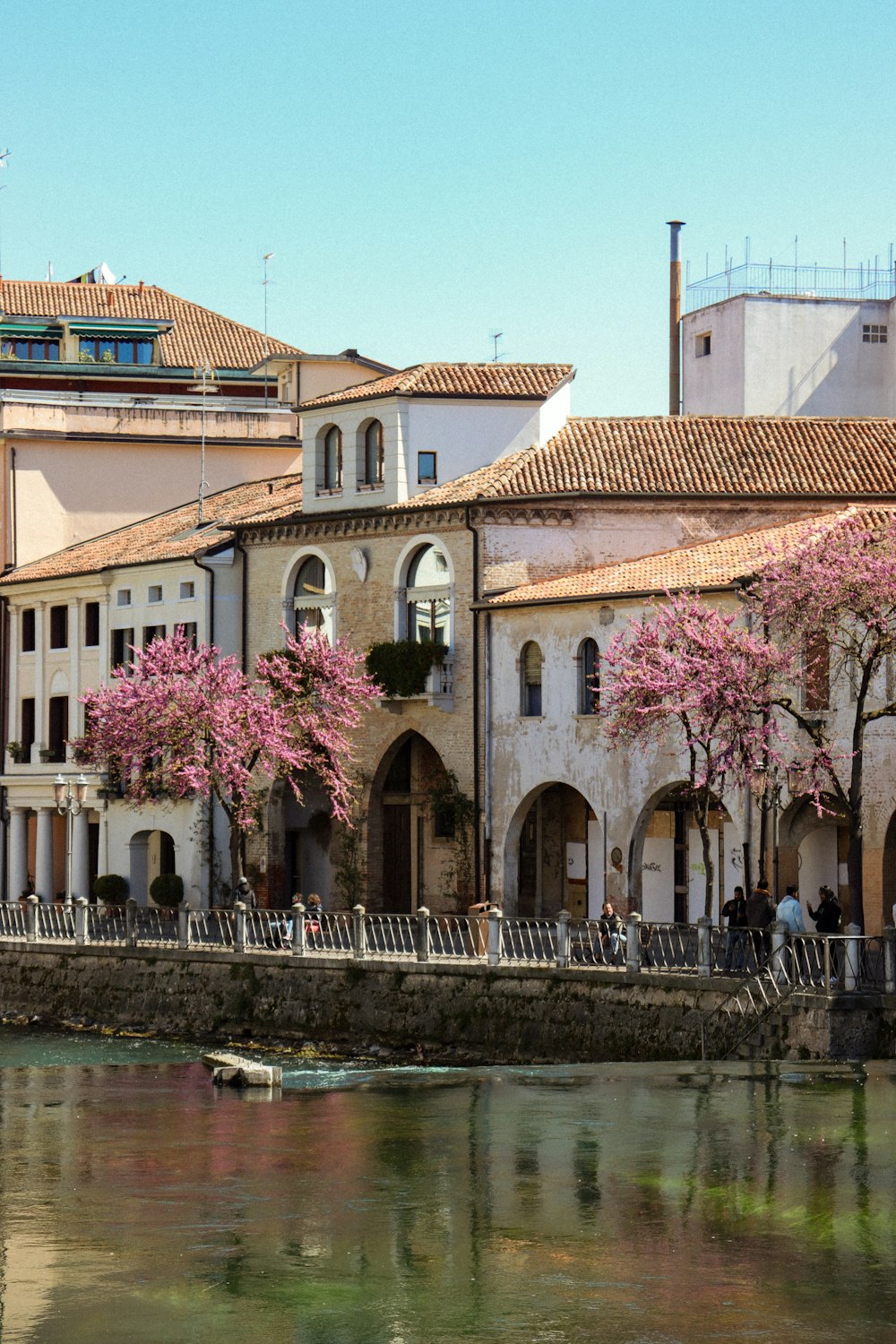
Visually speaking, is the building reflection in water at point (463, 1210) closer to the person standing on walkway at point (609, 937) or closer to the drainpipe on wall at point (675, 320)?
the person standing on walkway at point (609, 937)

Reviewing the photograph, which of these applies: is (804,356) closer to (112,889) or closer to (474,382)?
(474,382)

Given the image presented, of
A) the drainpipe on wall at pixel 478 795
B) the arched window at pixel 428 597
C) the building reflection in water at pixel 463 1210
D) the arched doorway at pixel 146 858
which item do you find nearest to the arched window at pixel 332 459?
the arched window at pixel 428 597

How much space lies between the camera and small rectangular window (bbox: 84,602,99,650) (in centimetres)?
6234

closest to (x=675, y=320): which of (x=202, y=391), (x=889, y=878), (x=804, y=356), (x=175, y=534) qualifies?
(x=804, y=356)

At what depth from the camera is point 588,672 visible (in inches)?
1847

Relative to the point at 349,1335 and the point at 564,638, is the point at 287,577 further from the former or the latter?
the point at 349,1335

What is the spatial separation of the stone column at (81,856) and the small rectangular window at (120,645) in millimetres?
3751

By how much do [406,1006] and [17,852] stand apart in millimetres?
25855

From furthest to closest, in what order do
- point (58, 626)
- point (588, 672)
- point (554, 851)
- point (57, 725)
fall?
point (58, 626), point (57, 725), point (554, 851), point (588, 672)

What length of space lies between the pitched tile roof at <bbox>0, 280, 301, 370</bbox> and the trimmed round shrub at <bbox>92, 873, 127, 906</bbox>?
2386cm

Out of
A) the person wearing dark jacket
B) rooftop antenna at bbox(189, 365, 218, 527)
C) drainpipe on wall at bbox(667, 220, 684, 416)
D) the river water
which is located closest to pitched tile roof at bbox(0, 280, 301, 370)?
rooftop antenna at bbox(189, 365, 218, 527)

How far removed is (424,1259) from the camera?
811 inches

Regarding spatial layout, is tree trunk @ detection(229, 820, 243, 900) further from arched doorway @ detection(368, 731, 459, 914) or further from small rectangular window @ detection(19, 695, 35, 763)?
small rectangular window @ detection(19, 695, 35, 763)

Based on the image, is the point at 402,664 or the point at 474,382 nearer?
the point at 402,664
